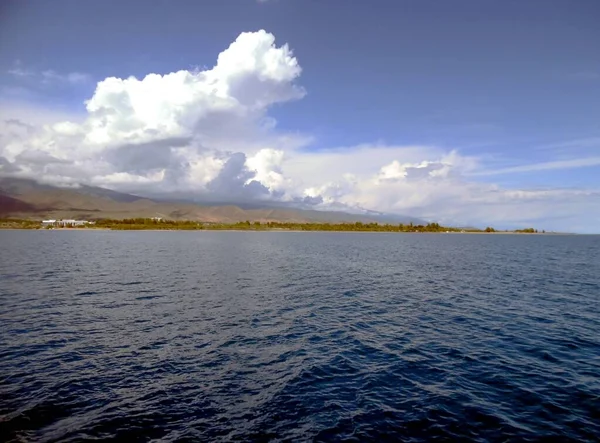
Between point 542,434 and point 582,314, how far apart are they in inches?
1529

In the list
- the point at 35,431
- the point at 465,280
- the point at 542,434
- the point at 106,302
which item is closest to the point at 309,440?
the point at 542,434

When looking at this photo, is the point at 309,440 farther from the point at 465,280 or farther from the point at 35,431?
the point at 465,280

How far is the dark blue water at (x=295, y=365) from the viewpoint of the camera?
22.2m

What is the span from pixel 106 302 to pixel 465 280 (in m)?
73.9

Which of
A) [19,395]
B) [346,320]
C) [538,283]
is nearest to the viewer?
[19,395]

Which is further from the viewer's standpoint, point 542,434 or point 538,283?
point 538,283

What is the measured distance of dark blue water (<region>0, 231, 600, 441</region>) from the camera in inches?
874

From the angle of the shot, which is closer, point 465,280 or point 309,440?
point 309,440

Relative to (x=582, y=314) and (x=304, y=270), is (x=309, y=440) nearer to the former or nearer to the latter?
(x=582, y=314)

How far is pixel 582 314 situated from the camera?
167 ft

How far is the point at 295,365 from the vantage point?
31.7 meters

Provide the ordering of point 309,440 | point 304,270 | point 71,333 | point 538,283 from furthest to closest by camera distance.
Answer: point 304,270
point 538,283
point 71,333
point 309,440

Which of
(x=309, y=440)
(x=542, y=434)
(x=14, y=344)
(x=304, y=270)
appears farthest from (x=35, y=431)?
(x=304, y=270)

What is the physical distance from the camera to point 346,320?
46.8 meters
